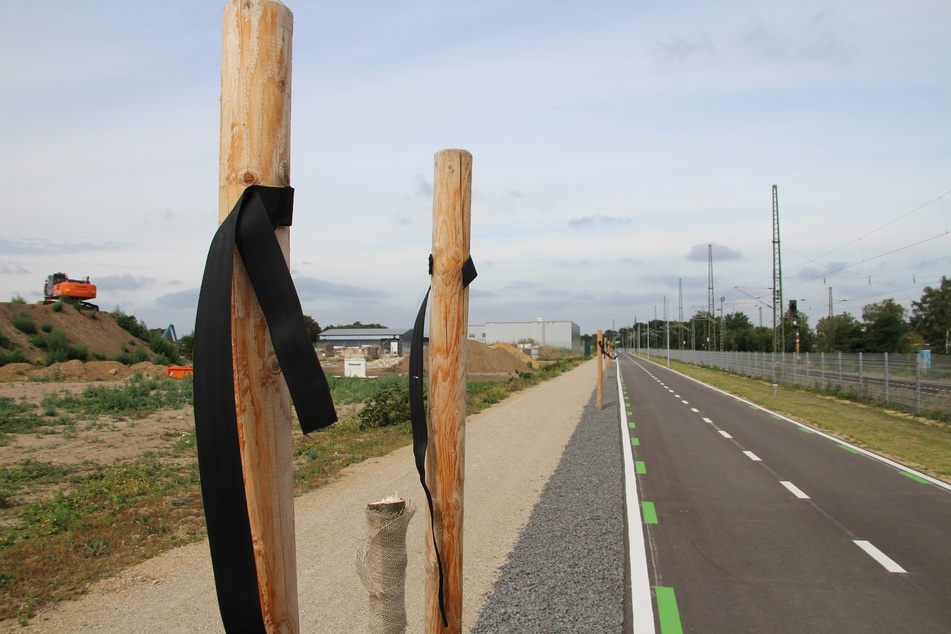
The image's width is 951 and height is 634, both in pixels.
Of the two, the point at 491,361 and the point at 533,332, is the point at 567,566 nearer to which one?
the point at 491,361

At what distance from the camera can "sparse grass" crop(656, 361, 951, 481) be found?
13.3 meters

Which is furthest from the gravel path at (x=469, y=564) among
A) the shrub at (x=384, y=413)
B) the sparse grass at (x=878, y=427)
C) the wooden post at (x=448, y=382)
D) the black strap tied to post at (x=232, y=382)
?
the sparse grass at (x=878, y=427)

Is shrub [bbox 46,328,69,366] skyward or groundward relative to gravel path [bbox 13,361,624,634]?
skyward

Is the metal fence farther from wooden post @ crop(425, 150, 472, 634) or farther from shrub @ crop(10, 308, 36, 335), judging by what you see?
shrub @ crop(10, 308, 36, 335)

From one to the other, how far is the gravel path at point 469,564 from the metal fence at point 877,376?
14327mm

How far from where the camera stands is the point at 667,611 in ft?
18.0

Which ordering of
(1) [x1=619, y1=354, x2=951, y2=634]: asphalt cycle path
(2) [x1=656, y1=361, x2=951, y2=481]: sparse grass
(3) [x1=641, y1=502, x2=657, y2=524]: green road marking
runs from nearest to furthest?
(1) [x1=619, y1=354, x2=951, y2=634]: asphalt cycle path → (3) [x1=641, y1=502, x2=657, y2=524]: green road marking → (2) [x1=656, y1=361, x2=951, y2=481]: sparse grass

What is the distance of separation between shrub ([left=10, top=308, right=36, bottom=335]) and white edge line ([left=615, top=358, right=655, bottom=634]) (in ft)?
150

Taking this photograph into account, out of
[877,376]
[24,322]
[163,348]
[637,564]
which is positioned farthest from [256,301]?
[163,348]

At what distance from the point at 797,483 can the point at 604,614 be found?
263 inches

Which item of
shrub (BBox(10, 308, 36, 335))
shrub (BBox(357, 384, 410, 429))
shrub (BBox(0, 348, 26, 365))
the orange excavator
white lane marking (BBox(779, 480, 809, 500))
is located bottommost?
white lane marking (BBox(779, 480, 809, 500))

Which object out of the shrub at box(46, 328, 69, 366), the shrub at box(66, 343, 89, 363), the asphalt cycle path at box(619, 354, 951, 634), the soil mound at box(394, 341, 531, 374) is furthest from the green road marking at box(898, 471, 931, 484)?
the soil mound at box(394, 341, 531, 374)

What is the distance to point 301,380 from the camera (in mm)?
1701

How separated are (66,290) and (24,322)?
18.4 ft
